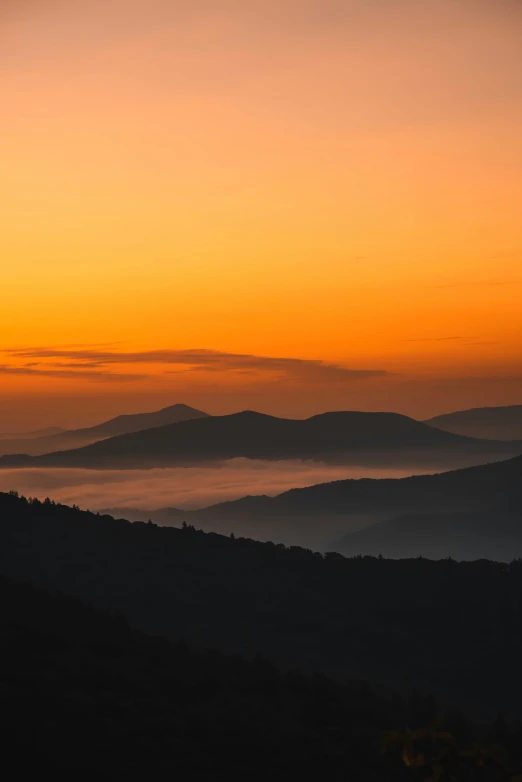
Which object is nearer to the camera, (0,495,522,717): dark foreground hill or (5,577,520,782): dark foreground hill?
(5,577,520,782): dark foreground hill

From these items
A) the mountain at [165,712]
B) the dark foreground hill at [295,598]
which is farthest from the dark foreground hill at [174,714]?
the dark foreground hill at [295,598]

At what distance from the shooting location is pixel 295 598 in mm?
38688

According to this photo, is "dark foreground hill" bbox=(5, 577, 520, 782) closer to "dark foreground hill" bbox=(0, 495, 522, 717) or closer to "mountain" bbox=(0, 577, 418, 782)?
"mountain" bbox=(0, 577, 418, 782)

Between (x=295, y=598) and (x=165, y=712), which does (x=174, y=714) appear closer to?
(x=165, y=712)

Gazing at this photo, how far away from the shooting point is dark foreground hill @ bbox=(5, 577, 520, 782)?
1486 centimetres

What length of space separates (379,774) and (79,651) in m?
6.98

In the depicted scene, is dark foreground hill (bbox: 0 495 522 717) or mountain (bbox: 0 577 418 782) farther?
dark foreground hill (bbox: 0 495 522 717)

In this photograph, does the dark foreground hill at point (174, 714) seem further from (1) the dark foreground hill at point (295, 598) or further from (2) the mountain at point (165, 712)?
(1) the dark foreground hill at point (295, 598)

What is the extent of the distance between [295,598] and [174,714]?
2200cm

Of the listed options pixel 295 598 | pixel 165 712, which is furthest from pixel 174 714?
pixel 295 598

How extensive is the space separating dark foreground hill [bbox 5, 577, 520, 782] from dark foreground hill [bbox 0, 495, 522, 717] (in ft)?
28.5

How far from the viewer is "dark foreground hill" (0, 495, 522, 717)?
108 feet

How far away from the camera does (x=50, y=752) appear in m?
14.4

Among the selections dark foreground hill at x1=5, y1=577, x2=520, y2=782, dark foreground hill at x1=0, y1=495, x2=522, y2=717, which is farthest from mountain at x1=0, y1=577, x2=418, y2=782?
dark foreground hill at x1=0, y1=495, x2=522, y2=717
